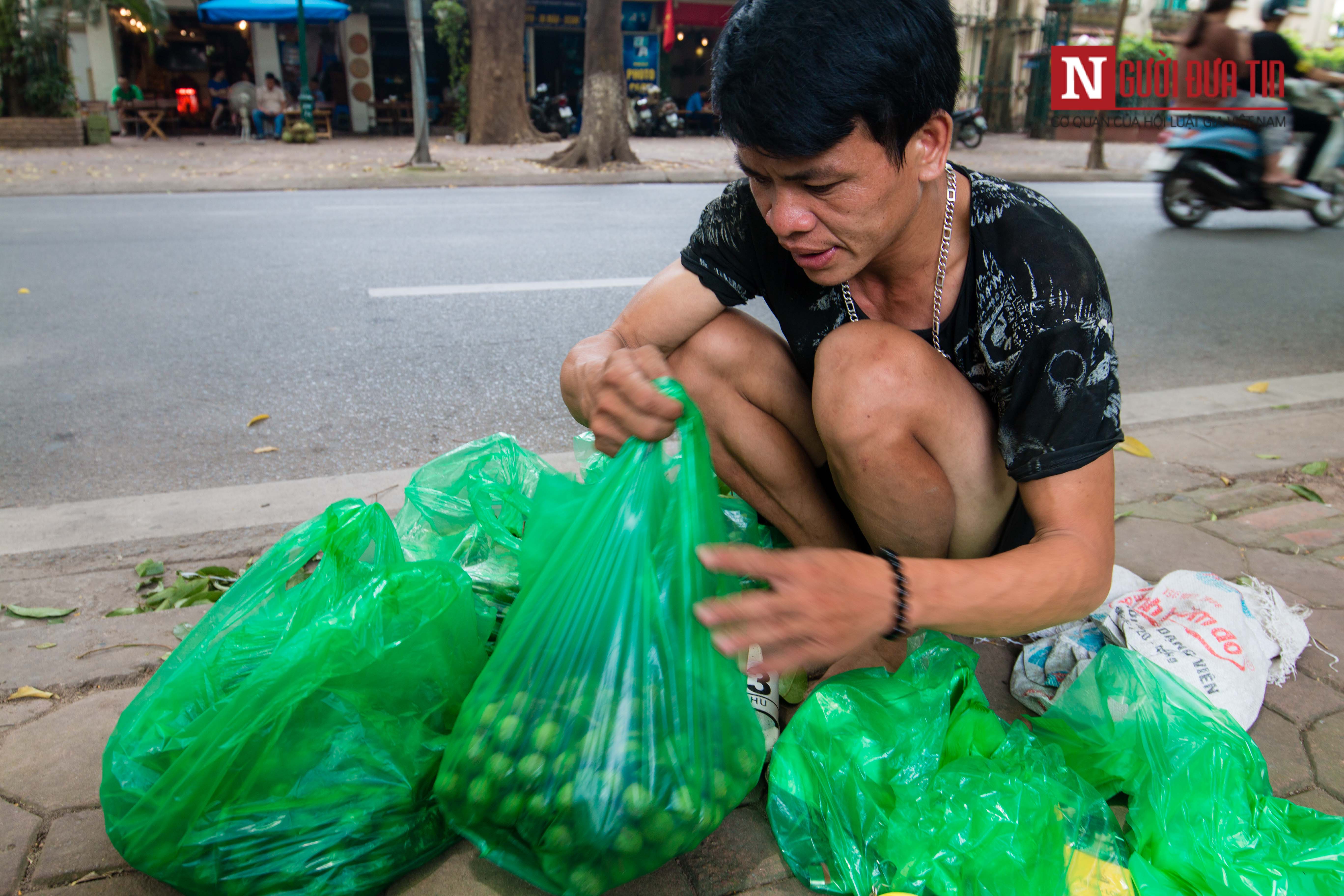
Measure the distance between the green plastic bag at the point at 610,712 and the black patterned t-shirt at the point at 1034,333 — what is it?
476mm

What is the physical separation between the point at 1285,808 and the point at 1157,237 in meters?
6.47

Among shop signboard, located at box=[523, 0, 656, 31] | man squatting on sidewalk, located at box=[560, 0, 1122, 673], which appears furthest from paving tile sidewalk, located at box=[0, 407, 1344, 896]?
shop signboard, located at box=[523, 0, 656, 31]

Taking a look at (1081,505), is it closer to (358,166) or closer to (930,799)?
(930,799)

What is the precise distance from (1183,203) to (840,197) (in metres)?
7.19

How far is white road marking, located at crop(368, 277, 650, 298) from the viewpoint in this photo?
453 cm

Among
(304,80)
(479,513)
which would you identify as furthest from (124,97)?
(479,513)

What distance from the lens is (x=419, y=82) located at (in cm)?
1076

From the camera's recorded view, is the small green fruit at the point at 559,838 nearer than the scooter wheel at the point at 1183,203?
Yes

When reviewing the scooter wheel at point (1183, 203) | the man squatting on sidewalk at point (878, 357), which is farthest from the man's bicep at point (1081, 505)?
the scooter wheel at point (1183, 203)

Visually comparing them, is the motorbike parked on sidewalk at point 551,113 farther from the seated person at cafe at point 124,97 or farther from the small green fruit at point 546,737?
the small green fruit at point 546,737

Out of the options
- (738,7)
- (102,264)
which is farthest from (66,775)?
(102,264)

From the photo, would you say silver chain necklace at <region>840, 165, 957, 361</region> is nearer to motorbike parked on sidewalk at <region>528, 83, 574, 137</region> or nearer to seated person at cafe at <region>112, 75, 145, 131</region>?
motorbike parked on sidewalk at <region>528, 83, 574, 137</region>

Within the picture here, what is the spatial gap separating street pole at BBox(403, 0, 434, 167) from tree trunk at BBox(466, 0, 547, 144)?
2.52 meters

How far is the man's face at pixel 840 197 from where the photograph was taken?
3.95 ft
